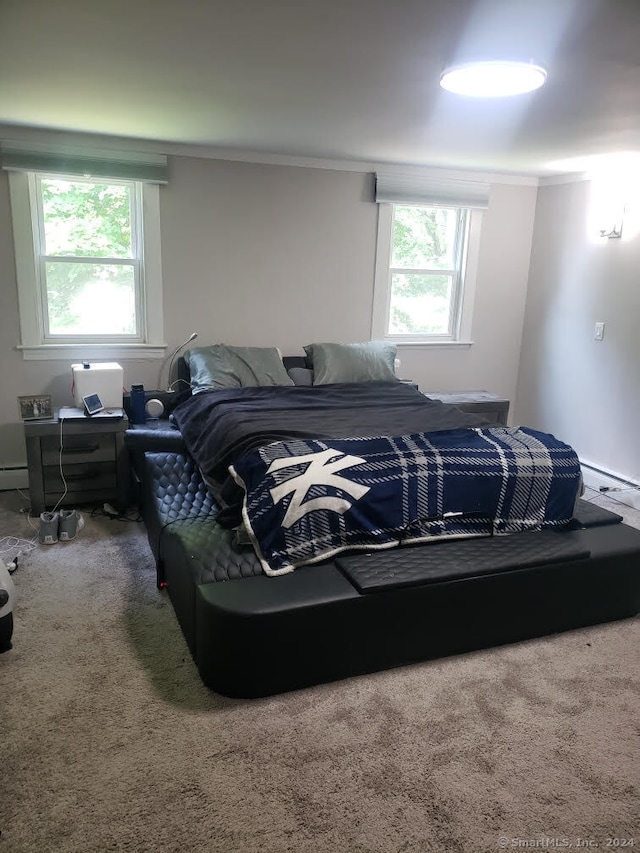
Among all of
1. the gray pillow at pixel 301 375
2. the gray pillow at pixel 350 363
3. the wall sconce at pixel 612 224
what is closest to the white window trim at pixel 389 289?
the gray pillow at pixel 350 363

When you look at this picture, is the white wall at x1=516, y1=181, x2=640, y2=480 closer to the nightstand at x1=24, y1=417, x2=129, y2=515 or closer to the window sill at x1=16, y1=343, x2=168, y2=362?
the window sill at x1=16, y1=343, x2=168, y2=362

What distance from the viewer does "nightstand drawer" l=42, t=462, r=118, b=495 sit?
136 inches

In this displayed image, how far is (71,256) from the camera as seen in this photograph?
3.90m

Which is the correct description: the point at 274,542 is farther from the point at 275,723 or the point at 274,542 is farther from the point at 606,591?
the point at 606,591

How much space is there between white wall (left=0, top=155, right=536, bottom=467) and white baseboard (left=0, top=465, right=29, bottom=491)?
0.07 m

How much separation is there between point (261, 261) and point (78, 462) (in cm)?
179

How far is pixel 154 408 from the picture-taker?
3.83 meters

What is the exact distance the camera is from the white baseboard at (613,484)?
3883 mm

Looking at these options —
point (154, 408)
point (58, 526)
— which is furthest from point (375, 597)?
point (154, 408)

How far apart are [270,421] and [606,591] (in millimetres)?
1635

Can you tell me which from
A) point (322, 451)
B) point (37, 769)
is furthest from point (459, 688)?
point (37, 769)

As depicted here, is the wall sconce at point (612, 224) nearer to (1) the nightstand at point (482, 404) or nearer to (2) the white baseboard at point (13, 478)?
(1) the nightstand at point (482, 404)

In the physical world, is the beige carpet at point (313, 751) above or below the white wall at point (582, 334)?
below

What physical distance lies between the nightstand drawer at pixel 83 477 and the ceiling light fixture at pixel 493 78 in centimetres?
255
